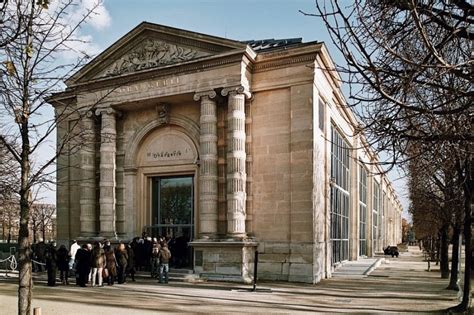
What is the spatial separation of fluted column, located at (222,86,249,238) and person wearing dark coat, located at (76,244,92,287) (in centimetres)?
559

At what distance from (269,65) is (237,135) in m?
3.44

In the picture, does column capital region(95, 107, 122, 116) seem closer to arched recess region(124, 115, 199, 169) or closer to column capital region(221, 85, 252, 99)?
arched recess region(124, 115, 199, 169)

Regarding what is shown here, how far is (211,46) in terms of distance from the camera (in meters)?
21.1

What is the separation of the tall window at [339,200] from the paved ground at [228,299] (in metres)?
6.21

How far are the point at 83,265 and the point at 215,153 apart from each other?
22.8 feet

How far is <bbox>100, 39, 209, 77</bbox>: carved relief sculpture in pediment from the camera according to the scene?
2188 centimetres

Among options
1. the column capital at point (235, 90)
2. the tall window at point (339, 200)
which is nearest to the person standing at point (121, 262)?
the column capital at point (235, 90)

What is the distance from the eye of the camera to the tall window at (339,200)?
25.5 meters

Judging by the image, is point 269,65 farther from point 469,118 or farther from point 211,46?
point 469,118

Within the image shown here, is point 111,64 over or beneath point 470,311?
over

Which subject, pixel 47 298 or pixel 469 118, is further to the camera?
pixel 47 298

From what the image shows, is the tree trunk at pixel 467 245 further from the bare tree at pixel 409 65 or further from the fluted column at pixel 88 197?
the fluted column at pixel 88 197

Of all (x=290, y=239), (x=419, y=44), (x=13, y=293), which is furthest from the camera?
(x=290, y=239)

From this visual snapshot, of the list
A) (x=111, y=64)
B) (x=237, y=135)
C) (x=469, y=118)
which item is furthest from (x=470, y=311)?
(x=111, y=64)
